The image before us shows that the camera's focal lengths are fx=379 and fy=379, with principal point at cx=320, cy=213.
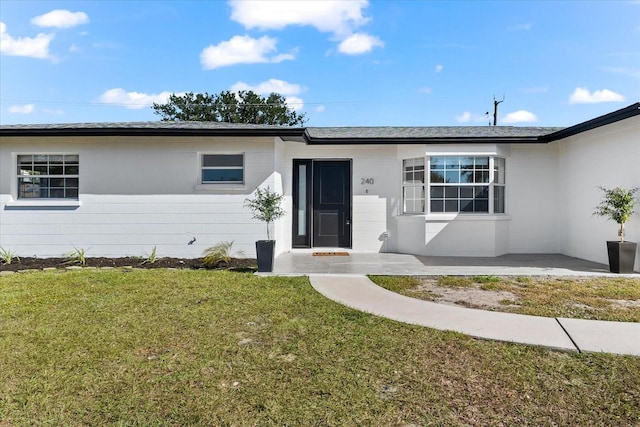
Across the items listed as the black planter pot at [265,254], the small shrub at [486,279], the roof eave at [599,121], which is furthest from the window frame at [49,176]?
the roof eave at [599,121]

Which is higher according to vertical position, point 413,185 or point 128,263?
point 413,185

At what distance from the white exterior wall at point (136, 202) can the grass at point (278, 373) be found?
13.6ft

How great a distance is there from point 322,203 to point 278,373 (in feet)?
25.7

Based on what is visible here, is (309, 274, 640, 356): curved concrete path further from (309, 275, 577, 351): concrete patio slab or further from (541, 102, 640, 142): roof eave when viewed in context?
(541, 102, 640, 142): roof eave

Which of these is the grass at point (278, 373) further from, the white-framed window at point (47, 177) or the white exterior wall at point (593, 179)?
the white exterior wall at point (593, 179)

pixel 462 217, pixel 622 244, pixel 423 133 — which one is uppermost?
pixel 423 133

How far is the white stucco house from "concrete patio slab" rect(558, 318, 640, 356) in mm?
4768

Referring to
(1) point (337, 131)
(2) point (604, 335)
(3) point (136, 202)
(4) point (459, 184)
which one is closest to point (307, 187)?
(1) point (337, 131)

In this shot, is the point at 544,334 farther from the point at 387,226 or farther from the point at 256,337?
the point at 387,226

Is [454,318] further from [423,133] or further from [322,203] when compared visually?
[423,133]

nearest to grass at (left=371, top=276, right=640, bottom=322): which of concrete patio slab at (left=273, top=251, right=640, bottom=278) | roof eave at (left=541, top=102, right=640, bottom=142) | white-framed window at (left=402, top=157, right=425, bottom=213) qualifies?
concrete patio slab at (left=273, top=251, right=640, bottom=278)

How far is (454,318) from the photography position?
4707mm

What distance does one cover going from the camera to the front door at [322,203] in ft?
35.6

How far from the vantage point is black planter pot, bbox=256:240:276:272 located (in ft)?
24.7
